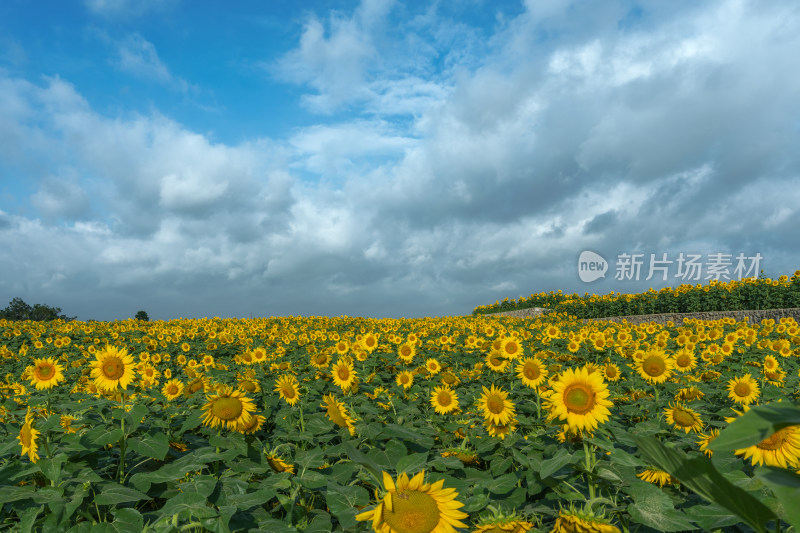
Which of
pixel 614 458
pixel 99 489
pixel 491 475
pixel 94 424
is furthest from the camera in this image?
pixel 94 424

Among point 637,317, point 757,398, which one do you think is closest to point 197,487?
point 757,398

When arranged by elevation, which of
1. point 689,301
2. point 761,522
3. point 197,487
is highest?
point 689,301

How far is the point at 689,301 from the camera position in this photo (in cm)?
2469

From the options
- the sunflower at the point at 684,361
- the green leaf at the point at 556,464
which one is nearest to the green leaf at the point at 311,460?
the green leaf at the point at 556,464

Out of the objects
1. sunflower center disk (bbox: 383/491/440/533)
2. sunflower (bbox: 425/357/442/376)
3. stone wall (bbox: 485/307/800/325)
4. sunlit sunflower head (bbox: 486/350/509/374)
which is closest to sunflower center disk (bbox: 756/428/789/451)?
sunflower center disk (bbox: 383/491/440/533)

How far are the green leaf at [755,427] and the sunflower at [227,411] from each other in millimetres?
3185

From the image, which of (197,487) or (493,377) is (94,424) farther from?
(493,377)

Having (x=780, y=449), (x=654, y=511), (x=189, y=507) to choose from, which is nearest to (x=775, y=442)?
(x=780, y=449)

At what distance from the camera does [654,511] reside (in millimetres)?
2160

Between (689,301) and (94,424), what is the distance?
26992 mm

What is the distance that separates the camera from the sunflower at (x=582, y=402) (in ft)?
9.37

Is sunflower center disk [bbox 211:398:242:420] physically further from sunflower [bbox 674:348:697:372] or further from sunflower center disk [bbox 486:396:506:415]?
sunflower [bbox 674:348:697:372]

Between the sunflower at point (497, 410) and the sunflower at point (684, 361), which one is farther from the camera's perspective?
the sunflower at point (684, 361)

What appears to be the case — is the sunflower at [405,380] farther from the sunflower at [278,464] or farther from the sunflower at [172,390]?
the sunflower at [278,464]
